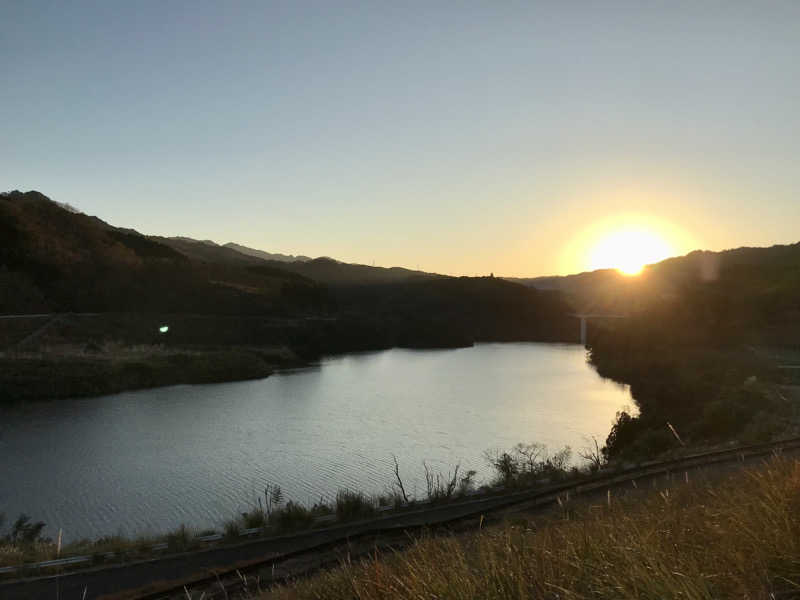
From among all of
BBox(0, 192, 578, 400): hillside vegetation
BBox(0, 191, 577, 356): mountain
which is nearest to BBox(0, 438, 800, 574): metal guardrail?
BBox(0, 192, 578, 400): hillside vegetation

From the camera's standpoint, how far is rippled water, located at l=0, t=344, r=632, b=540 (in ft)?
74.3

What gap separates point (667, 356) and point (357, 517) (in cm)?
4910

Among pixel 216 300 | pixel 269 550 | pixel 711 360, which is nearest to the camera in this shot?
pixel 269 550

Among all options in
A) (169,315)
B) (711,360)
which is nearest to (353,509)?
(711,360)

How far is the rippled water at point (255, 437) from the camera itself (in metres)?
22.6

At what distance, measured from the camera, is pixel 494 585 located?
3.91 m

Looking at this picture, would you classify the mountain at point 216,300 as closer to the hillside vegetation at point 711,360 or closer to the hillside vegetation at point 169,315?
the hillside vegetation at point 169,315

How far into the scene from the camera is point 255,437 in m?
33.6

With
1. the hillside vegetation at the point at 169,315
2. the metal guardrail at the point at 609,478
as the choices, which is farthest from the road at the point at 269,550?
the hillside vegetation at the point at 169,315

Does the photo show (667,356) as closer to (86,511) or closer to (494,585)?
(86,511)

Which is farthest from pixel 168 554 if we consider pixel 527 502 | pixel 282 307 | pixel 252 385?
pixel 282 307

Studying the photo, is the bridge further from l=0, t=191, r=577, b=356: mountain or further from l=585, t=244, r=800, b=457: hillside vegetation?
l=585, t=244, r=800, b=457: hillside vegetation

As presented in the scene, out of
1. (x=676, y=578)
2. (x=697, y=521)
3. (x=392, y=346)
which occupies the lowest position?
(x=392, y=346)

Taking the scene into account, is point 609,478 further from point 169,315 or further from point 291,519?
point 169,315
